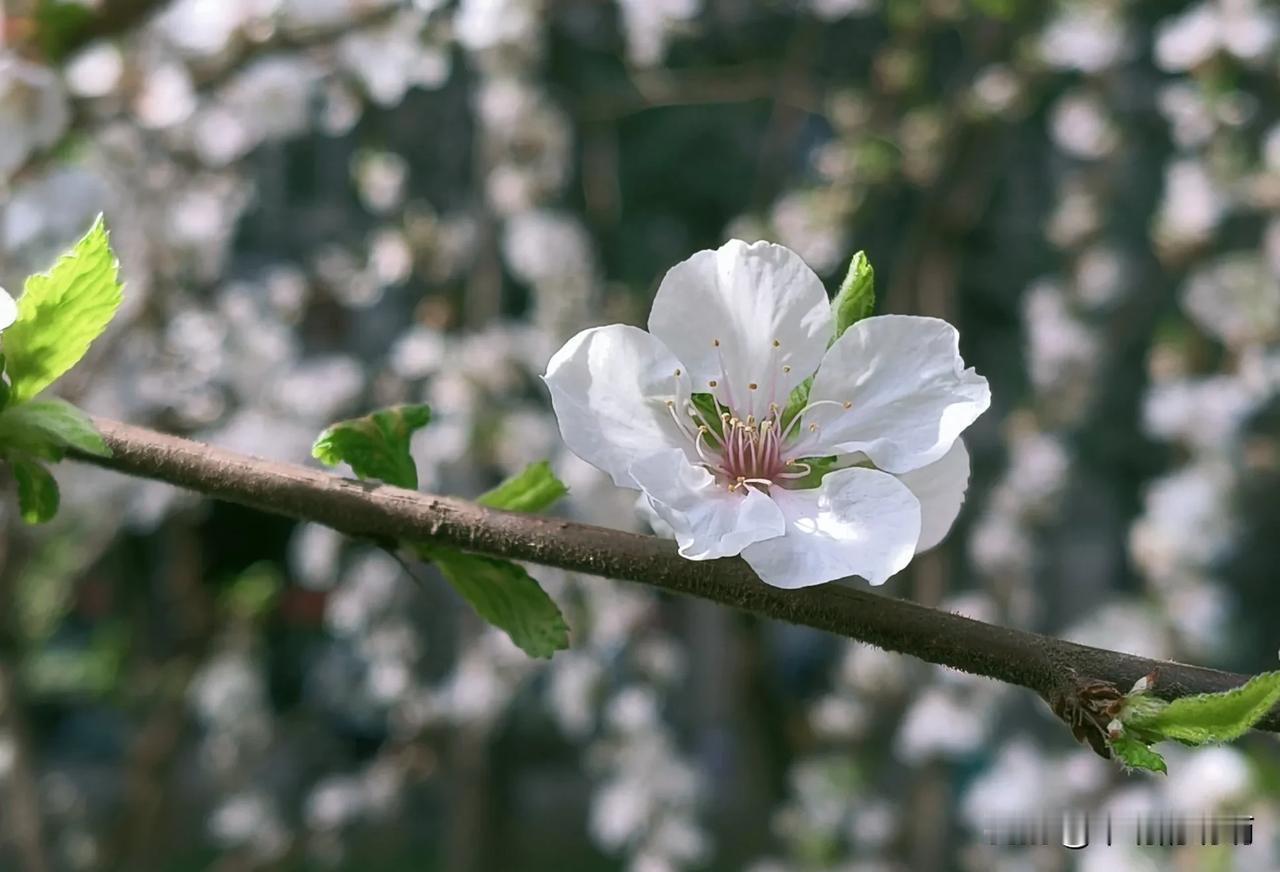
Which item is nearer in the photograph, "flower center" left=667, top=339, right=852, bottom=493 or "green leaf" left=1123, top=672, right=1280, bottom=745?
"green leaf" left=1123, top=672, right=1280, bottom=745

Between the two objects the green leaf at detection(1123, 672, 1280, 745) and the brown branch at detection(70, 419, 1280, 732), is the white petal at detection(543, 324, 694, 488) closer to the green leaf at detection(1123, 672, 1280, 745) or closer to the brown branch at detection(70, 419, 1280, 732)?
the brown branch at detection(70, 419, 1280, 732)

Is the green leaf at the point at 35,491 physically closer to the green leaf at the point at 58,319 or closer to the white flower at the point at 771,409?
the green leaf at the point at 58,319

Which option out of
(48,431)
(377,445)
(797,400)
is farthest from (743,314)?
(48,431)

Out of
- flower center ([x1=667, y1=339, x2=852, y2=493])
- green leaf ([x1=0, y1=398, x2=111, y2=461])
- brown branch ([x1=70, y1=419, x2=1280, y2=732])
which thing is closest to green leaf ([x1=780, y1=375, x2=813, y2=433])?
flower center ([x1=667, y1=339, x2=852, y2=493])

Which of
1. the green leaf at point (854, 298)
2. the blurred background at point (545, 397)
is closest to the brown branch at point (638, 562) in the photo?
the green leaf at point (854, 298)

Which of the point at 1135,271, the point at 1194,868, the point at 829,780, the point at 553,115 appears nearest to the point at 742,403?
the point at 1194,868
